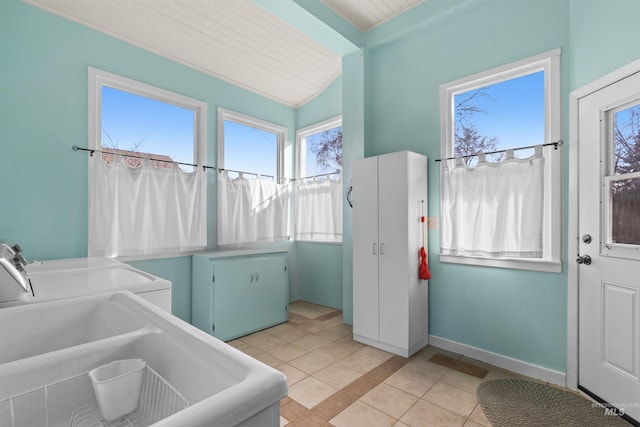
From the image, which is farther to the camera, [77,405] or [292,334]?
[292,334]

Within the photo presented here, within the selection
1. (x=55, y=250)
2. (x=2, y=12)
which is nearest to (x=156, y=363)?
(x=55, y=250)

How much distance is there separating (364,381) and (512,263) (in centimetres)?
153

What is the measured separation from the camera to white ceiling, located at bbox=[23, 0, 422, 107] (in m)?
2.54

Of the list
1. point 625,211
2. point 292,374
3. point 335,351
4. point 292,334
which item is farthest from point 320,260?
point 625,211

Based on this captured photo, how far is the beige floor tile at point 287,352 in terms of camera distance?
8.77ft

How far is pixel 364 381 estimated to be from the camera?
228cm

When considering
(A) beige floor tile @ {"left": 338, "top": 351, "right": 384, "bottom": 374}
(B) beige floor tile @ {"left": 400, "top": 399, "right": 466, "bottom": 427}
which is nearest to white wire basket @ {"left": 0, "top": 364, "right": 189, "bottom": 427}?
(B) beige floor tile @ {"left": 400, "top": 399, "right": 466, "bottom": 427}

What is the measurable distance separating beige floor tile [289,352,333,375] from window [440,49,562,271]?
146 cm

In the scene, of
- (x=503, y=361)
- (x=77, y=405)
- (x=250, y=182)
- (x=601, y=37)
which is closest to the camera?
(x=77, y=405)

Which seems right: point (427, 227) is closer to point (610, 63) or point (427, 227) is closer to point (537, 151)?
point (537, 151)

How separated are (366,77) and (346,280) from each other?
2315 millimetres

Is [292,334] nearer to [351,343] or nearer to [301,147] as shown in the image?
[351,343]

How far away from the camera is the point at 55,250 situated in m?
2.40

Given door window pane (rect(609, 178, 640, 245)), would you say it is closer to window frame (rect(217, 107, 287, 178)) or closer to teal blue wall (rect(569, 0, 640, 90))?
teal blue wall (rect(569, 0, 640, 90))
